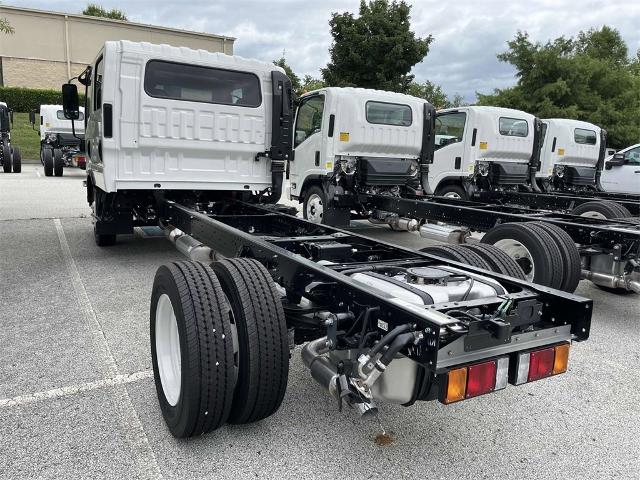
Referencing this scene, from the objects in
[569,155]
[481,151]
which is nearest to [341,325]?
[481,151]

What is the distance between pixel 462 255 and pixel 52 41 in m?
37.3

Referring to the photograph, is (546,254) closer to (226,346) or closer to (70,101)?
(226,346)

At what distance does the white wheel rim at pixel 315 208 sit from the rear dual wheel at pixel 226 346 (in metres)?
5.94

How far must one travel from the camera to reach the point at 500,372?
7.69 ft

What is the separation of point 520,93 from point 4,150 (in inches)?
788

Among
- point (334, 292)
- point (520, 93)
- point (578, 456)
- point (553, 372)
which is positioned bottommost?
point (578, 456)

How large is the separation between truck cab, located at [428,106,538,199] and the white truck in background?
3426mm

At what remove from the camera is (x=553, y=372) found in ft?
8.14

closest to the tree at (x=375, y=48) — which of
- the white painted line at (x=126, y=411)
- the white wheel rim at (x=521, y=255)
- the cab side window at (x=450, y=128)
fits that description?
the cab side window at (x=450, y=128)

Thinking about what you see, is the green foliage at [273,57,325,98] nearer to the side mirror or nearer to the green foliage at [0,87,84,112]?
the green foliage at [0,87,84,112]

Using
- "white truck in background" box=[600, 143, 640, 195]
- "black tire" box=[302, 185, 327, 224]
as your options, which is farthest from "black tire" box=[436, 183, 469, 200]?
"white truck in background" box=[600, 143, 640, 195]

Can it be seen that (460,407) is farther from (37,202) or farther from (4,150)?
(4,150)

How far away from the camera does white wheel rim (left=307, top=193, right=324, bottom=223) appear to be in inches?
342

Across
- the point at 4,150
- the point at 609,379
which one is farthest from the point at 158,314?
the point at 4,150
